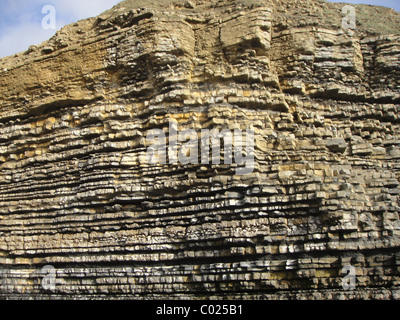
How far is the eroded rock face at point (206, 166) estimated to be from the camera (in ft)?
27.0

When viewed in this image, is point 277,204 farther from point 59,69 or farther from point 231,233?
point 59,69

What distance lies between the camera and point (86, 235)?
958 centimetres

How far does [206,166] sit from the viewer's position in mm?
9078

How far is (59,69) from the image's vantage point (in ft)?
38.4

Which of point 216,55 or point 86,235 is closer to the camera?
point 86,235

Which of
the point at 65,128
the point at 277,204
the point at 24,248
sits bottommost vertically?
the point at 24,248

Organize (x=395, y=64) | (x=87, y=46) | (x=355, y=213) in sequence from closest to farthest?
1. (x=355, y=213)
2. (x=395, y=64)
3. (x=87, y=46)

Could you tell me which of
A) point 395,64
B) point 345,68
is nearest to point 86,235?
point 345,68

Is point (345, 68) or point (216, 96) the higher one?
point (345, 68)

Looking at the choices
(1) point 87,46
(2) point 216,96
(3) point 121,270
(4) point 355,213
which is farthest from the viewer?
(1) point 87,46

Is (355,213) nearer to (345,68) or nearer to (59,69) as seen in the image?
(345,68)

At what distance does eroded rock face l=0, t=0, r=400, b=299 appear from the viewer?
27.0 feet

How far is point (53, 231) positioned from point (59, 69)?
485 centimetres

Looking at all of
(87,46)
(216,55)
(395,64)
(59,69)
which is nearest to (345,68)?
(395,64)
